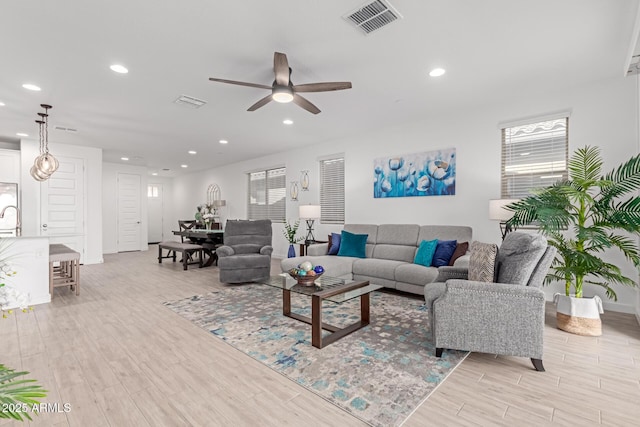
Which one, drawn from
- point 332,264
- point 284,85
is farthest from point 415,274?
point 284,85

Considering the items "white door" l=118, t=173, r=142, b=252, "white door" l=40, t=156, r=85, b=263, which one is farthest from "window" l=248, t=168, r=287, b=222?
"white door" l=40, t=156, r=85, b=263

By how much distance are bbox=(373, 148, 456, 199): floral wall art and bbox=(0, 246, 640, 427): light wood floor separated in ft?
7.81

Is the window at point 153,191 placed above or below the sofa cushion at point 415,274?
above

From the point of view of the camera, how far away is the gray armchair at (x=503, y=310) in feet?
7.31

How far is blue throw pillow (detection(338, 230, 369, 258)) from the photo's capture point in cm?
504

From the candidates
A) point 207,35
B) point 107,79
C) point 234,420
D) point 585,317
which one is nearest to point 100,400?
point 234,420

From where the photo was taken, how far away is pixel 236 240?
17.8 ft

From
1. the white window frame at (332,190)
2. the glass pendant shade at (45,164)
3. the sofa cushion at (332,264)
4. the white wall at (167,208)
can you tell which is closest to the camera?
the sofa cushion at (332,264)

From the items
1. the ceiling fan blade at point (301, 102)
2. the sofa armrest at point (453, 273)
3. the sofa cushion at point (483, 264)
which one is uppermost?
the ceiling fan blade at point (301, 102)

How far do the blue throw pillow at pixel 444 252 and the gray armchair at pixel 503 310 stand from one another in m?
1.49

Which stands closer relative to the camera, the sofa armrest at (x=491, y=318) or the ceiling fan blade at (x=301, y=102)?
the sofa armrest at (x=491, y=318)

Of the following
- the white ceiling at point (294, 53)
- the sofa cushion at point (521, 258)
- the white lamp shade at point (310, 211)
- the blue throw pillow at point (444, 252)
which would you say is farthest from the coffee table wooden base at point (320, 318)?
the white lamp shade at point (310, 211)

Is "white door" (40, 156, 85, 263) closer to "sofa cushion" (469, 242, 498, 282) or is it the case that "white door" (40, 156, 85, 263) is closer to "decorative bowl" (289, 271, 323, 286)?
"decorative bowl" (289, 271, 323, 286)

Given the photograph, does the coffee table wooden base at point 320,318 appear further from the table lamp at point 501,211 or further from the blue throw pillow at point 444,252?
the table lamp at point 501,211
